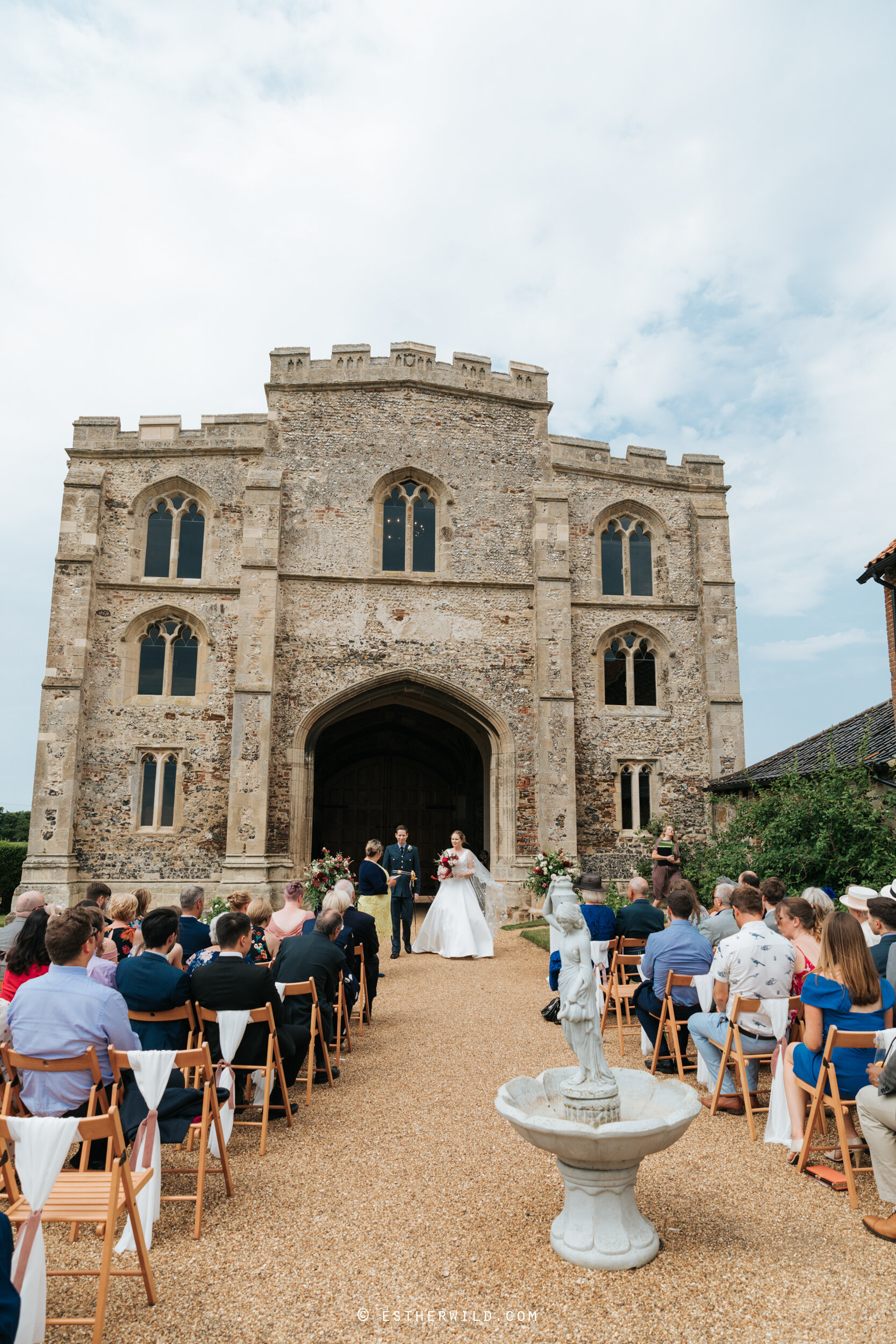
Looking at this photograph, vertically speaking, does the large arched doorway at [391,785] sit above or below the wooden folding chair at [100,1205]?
above

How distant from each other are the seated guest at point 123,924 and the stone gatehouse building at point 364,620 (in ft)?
30.5

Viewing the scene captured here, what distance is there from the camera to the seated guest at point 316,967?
5895mm

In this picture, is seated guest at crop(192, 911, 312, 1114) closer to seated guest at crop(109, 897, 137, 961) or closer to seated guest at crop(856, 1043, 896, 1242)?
seated guest at crop(109, 897, 137, 961)

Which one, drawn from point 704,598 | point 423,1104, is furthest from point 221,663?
point 423,1104

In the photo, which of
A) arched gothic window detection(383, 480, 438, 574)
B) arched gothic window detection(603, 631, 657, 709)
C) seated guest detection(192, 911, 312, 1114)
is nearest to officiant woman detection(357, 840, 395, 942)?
seated guest detection(192, 911, 312, 1114)

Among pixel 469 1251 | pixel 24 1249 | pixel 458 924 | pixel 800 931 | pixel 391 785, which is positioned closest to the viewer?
pixel 24 1249

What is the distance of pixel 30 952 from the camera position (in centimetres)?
477

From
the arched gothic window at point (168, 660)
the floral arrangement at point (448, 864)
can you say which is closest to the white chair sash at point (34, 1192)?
the floral arrangement at point (448, 864)

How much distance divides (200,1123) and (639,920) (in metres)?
4.55

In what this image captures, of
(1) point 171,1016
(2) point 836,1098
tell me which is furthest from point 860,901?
(1) point 171,1016

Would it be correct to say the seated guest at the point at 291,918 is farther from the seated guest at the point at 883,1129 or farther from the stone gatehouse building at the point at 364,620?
the stone gatehouse building at the point at 364,620

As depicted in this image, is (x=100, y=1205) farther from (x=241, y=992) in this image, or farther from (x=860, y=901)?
(x=860, y=901)

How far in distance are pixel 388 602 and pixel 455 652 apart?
1.78 metres

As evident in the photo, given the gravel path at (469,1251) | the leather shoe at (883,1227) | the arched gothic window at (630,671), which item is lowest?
the gravel path at (469,1251)
